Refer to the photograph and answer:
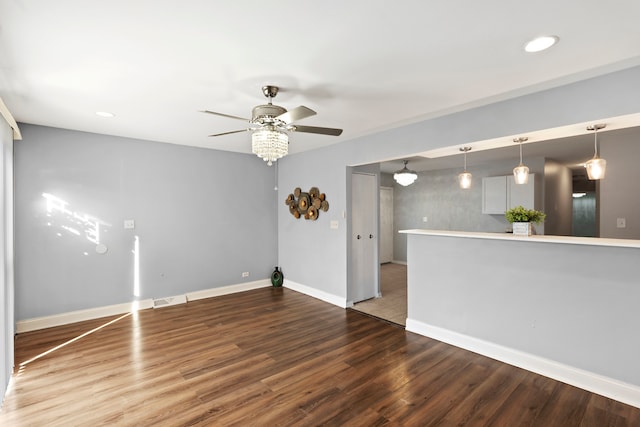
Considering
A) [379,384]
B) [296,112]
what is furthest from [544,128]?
[379,384]

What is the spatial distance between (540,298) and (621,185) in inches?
83.7

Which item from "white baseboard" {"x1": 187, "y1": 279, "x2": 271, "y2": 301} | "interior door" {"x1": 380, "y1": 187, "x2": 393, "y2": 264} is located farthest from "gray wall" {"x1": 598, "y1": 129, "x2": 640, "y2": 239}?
"white baseboard" {"x1": 187, "y1": 279, "x2": 271, "y2": 301}

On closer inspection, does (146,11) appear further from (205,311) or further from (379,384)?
(205,311)

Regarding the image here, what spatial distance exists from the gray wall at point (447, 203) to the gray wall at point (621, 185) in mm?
1660

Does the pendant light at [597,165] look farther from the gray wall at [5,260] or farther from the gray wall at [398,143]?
the gray wall at [5,260]

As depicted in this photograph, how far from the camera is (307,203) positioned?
5.07 m

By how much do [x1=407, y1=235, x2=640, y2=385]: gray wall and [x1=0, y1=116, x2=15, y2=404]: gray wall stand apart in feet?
12.5

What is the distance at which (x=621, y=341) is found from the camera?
2.33 meters

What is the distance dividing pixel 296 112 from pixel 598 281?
9.22ft

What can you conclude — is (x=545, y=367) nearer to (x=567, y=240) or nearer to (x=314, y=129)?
(x=567, y=240)

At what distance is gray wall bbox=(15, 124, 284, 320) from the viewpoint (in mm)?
3660

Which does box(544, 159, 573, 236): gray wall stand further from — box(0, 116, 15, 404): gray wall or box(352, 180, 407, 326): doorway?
box(0, 116, 15, 404): gray wall

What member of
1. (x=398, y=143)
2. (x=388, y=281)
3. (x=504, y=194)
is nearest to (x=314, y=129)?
(x=398, y=143)

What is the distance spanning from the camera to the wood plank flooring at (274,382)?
6.93ft
